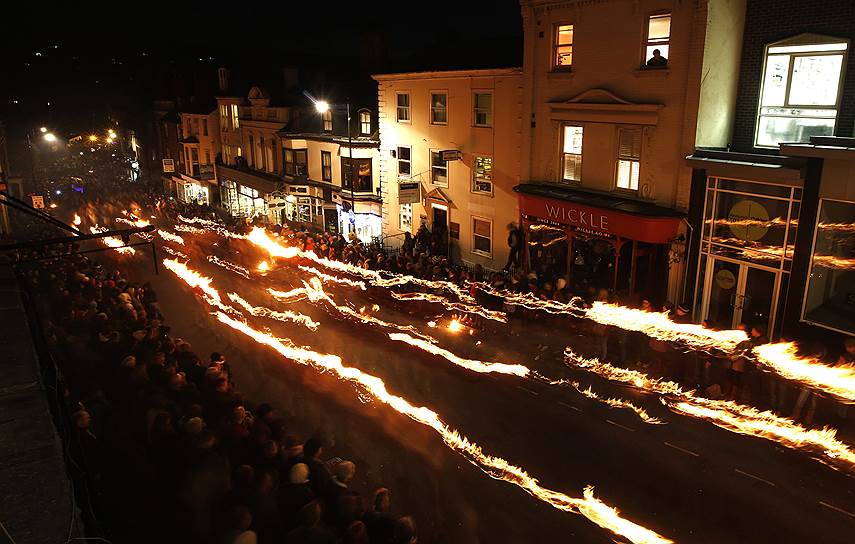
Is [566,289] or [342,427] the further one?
[566,289]

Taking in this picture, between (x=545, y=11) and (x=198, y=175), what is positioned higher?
(x=545, y=11)

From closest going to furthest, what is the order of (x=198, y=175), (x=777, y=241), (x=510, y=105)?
(x=777, y=241) < (x=510, y=105) < (x=198, y=175)

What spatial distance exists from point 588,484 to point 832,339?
873 centimetres

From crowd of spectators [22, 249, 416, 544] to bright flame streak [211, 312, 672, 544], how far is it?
7.17ft

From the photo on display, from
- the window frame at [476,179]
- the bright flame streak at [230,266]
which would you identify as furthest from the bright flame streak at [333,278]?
the window frame at [476,179]

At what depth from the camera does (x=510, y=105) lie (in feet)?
77.6

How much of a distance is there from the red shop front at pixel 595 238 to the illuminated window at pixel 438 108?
5.88 meters

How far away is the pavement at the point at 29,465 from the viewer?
4238 mm

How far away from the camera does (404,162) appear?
29.2 m

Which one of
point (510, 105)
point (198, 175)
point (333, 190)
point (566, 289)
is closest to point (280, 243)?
point (333, 190)

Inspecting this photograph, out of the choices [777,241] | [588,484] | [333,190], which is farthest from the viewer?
[333,190]

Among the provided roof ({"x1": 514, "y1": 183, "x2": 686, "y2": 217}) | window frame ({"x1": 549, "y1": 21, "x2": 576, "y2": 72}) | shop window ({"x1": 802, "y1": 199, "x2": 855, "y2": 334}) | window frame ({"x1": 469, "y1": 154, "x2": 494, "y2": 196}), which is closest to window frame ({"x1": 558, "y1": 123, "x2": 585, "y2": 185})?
roof ({"x1": 514, "y1": 183, "x2": 686, "y2": 217})

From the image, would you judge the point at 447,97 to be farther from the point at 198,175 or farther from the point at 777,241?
the point at 198,175

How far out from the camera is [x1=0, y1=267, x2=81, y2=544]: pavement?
4.24 metres
